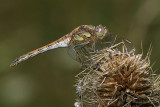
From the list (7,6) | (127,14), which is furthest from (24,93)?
(127,14)

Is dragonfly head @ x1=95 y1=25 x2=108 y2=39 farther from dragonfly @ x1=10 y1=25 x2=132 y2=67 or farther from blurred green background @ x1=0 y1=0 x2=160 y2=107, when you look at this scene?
blurred green background @ x1=0 y1=0 x2=160 y2=107

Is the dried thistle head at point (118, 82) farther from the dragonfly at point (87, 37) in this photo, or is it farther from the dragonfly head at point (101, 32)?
the dragonfly head at point (101, 32)

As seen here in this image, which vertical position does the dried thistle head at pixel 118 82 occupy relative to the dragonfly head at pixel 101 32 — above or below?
below

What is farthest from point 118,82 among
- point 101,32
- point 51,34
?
point 51,34

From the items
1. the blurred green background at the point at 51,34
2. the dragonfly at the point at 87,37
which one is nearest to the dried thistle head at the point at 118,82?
the dragonfly at the point at 87,37

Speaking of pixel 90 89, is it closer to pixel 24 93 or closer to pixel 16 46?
pixel 24 93
